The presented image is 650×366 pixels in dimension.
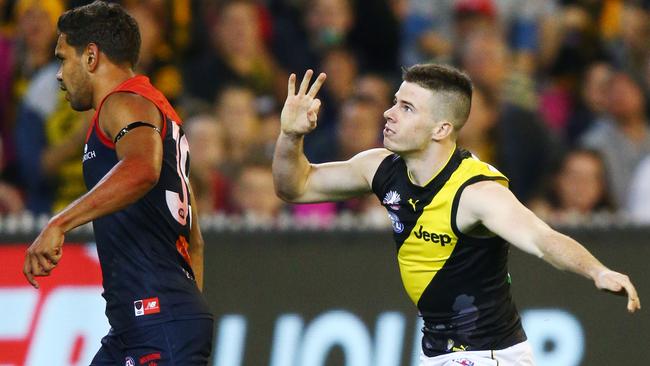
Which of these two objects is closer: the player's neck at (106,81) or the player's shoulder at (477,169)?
the player's neck at (106,81)

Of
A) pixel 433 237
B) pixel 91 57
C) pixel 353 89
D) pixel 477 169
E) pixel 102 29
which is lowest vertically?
pixel 433 237

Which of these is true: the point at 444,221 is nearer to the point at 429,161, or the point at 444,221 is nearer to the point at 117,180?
the point at 429,161

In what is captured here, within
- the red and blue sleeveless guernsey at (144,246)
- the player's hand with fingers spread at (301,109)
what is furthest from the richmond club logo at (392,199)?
the red and blue sleeveless guernsey at (144,246)

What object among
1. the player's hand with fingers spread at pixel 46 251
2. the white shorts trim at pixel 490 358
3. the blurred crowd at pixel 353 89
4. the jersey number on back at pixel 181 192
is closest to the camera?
the player's hand with fingers spread at pixel 46 251

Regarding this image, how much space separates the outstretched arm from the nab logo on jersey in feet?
3.77

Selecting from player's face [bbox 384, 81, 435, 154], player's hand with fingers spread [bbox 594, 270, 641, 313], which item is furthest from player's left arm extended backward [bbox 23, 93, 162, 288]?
player's hand with fingers spread [bbox 594, 270, 641, 313]

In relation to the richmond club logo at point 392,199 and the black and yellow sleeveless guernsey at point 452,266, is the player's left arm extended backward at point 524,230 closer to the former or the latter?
the black and yellow sleeveless guernsey at point 452,266

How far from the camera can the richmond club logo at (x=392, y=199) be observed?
263 inches

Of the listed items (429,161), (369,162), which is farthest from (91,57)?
(429,161)

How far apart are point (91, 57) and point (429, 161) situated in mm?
1693

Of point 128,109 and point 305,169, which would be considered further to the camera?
point 305,169

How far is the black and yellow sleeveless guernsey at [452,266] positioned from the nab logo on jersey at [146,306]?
129 cm

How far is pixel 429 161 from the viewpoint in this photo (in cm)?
666

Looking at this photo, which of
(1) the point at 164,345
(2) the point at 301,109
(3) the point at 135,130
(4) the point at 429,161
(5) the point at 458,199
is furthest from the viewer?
(2) the point at 301,109
